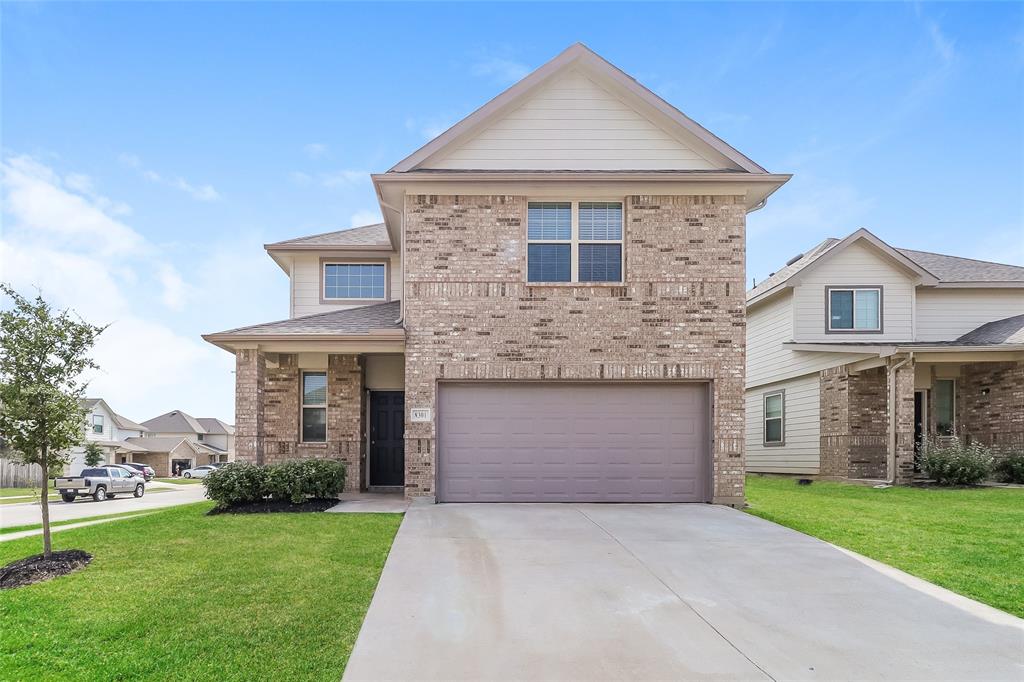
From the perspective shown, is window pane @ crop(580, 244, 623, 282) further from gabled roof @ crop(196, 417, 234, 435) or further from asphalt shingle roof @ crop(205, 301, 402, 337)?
gabled roof @ crop(196, 417, 234, 435)

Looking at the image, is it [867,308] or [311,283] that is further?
[867,308]

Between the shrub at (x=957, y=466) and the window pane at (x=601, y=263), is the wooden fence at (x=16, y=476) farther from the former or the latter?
the shrub at (x=957, y=466)

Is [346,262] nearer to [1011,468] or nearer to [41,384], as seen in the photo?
[41,384]

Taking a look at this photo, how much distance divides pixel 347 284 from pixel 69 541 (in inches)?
318

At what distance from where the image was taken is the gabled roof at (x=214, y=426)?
7638 cm

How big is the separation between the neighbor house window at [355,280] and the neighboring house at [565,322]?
126 inches

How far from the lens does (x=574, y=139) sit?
40.2ft

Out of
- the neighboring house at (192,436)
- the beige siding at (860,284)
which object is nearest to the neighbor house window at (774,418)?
the beige siding at (860,284)

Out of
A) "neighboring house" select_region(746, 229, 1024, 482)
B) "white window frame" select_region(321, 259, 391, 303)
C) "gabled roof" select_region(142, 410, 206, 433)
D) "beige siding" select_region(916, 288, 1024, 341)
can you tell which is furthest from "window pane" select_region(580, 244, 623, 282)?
"gabled roof" select_region(142, 410, 206, 433)

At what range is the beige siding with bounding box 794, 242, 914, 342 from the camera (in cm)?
1802

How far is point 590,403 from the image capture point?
11.8m

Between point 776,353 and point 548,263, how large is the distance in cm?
1121

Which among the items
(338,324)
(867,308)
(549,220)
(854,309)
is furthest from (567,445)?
(867,308)

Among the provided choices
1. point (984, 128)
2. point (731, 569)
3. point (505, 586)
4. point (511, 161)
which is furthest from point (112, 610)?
point (984, 128)
